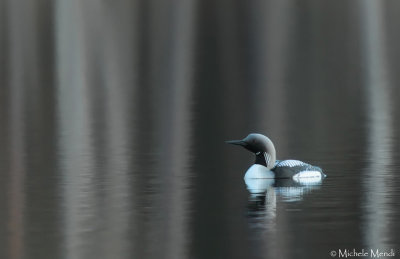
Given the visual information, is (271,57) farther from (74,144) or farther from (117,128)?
(74,144)

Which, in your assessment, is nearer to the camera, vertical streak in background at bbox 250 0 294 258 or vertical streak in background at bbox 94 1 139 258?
vertical streak in background at bbox 94 1 139 258

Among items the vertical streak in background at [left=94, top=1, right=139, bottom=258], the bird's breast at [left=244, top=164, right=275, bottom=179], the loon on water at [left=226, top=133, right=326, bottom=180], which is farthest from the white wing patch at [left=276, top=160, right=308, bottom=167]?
the vertical streak in background at [left=94, top=1, right=139, bottom=258]

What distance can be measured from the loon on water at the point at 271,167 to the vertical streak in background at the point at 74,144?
1893 mm

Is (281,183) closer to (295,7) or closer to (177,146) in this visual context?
(177,146)

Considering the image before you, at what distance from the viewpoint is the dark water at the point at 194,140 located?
1251 cm

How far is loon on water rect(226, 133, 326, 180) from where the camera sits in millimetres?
15750

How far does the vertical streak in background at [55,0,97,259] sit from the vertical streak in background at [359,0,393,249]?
2584 millimetres

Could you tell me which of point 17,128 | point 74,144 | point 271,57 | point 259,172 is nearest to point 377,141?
point 259,172

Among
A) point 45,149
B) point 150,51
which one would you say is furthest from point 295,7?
point 45,149

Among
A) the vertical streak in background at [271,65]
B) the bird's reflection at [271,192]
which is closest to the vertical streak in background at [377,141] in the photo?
the bird's reflection at [271,192]

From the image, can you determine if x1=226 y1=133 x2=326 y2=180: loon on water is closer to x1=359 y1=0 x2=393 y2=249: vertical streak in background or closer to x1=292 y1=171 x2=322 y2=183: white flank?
x1=292 y1=171 x2=322 y2=183: white flank

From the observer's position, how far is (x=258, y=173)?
52.2ft

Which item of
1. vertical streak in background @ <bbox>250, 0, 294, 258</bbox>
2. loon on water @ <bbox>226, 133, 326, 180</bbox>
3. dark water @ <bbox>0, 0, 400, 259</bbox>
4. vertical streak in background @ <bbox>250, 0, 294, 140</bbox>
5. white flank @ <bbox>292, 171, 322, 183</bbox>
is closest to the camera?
dark water @ <bbox>0, 0, 400, 259</bbox>

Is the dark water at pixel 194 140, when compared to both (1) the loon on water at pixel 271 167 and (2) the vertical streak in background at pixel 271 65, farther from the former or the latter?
(1) the loon on water at pixel 271 167
